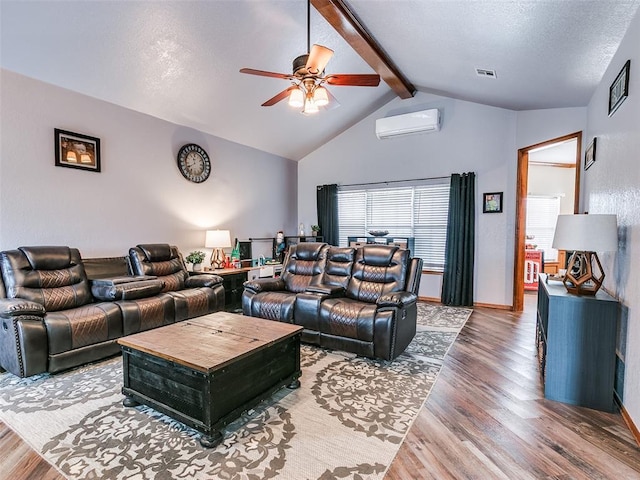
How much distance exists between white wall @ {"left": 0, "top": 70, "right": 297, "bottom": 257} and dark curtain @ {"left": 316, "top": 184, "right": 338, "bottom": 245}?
4.92 ft

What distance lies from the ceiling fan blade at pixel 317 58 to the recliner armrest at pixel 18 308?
305 centimetres

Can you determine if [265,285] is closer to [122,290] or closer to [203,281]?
[203,281]

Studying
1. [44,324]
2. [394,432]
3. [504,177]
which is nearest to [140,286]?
[44,324]

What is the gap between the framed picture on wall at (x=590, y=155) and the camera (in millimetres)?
3426

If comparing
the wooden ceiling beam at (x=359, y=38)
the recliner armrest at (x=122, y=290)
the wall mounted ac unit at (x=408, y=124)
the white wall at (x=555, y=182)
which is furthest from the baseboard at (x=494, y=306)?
the recliner armrest at (x=122, y=290)

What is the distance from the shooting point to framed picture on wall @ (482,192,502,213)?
5320 mm

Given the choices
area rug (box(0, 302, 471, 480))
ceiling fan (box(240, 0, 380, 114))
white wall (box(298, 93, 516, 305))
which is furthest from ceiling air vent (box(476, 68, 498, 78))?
area rug (box(0, 302, 471, 480))

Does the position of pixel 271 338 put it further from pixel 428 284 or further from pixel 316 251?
pixel 428 284

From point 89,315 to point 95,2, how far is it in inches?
107

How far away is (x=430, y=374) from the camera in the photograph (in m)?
2.91

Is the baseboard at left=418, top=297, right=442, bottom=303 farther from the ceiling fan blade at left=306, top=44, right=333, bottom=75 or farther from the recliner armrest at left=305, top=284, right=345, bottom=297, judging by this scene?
the ceiling fan blade at left=306, top=44, right=333, bottom=75

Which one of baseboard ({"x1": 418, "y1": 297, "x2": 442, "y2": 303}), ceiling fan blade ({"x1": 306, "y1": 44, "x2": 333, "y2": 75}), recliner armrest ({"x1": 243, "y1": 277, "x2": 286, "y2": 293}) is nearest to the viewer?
ceiling fan blade ({"x1": 306, "y1": 44, "x2": 333, "y2": 75})

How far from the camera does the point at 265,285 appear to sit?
13.2 ft

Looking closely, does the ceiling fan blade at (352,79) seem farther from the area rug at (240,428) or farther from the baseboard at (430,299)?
the baseboard at (430,299)
